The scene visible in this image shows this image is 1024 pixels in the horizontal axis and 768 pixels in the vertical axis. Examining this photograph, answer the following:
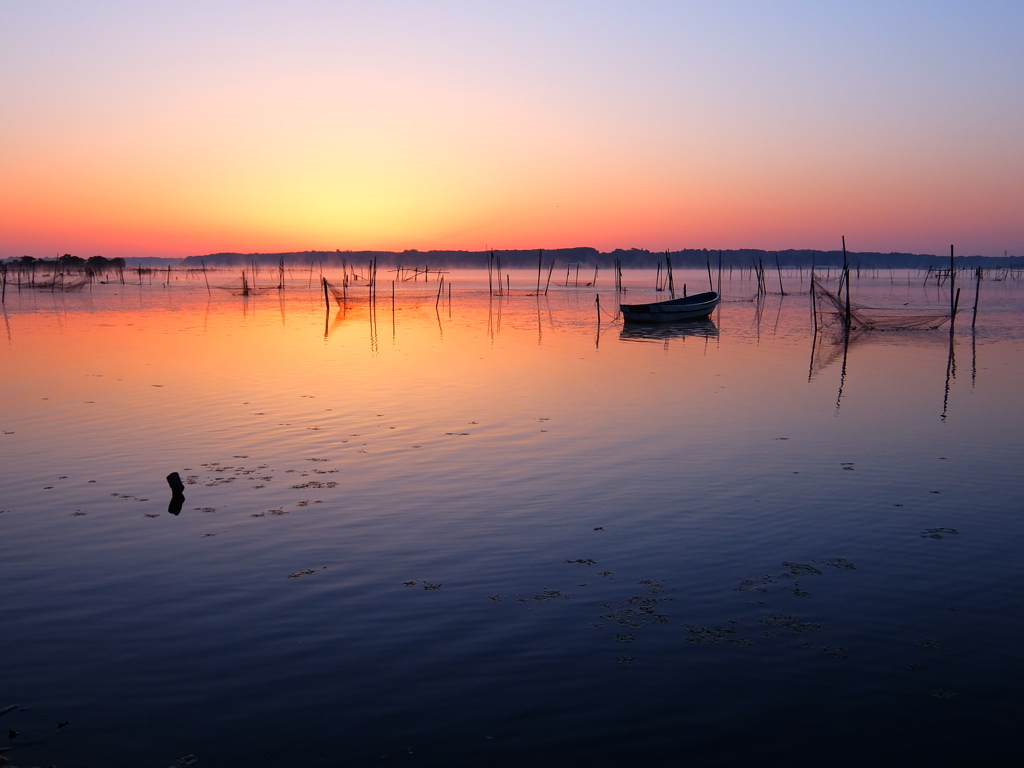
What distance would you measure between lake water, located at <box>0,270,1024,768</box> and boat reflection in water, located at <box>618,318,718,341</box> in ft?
48.1

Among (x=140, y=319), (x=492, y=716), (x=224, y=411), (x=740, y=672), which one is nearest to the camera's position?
(x=492, y=716)

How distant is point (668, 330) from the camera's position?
34.1 m

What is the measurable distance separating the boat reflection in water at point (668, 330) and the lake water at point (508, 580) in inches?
577

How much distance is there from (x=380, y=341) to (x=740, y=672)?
80.3 feet

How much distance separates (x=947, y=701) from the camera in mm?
4816

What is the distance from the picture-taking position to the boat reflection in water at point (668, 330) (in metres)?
30.9

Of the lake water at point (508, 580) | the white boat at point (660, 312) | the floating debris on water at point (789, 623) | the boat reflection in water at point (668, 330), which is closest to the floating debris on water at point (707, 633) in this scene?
the lake water at point (508, 580)

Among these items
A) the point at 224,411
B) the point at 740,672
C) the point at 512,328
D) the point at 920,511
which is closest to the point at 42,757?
the point at 740,672

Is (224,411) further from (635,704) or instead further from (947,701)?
(947,701)

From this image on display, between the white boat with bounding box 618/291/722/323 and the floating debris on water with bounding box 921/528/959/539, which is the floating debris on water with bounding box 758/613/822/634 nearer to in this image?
the floating debris on water with bounding box 921/528/959/539

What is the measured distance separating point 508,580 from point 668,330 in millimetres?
28401

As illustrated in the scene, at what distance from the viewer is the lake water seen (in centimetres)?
454

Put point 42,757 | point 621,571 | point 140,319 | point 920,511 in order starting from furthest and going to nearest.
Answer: point 140,319
point 920,511
point 621,571
point 42,757

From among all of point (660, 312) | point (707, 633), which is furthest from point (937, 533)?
point (660, 312)
